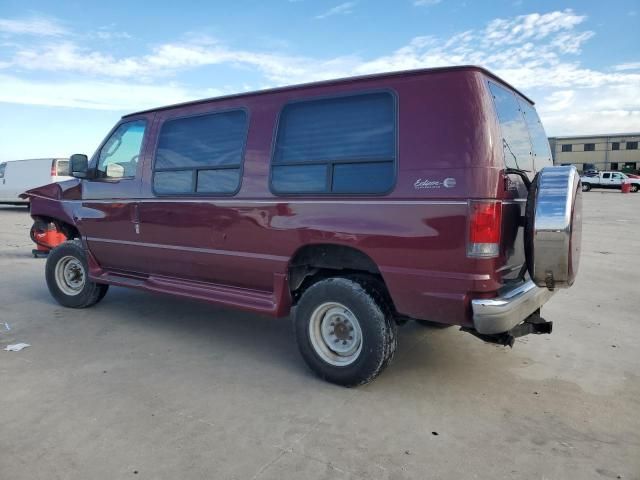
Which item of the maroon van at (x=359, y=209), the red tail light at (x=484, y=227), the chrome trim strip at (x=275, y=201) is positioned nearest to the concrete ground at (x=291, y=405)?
the maroon van at (x=359, y=209)

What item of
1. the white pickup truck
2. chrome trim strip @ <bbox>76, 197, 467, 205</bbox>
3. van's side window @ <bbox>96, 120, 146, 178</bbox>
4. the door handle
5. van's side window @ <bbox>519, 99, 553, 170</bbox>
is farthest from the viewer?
the white pickup truck

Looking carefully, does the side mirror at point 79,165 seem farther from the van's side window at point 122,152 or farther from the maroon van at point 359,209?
the maroon van at point 359,209

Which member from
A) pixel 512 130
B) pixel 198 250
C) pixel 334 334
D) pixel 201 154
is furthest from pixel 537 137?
pixel 198 250

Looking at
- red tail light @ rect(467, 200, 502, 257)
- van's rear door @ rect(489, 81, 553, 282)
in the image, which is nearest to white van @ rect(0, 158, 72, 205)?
van's rear door @ rect(489, 81, 553, 282)

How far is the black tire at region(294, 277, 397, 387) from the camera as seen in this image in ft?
11.5

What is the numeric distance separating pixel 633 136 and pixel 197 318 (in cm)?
6987

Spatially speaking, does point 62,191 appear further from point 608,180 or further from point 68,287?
point 608,180

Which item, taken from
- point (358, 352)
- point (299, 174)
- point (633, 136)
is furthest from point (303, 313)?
point (633, 136)

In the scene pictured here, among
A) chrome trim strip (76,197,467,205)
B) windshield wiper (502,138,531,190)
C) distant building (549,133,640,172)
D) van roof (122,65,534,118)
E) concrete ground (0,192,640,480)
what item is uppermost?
distant building (549,133,640,172)

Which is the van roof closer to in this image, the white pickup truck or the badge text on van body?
the badge text on van body

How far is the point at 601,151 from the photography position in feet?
210

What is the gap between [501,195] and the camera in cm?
314

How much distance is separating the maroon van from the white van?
48.5 ft

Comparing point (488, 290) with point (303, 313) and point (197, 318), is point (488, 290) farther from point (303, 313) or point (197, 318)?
point (197, 318)
